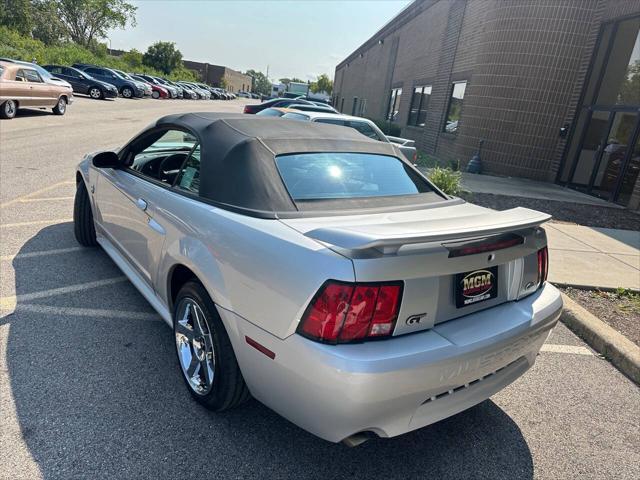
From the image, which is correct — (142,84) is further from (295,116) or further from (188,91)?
(295,116)

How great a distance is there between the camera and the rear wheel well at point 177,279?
274 centimetres

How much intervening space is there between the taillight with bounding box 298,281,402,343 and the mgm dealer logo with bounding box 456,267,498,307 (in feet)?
1.36

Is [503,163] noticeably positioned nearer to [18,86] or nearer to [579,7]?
[579,7]

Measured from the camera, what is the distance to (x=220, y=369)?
2.39 meters

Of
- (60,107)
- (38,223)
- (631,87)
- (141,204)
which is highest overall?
(631,87)

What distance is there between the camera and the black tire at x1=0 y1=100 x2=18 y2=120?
13.5 meters

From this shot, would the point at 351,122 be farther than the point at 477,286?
Yes

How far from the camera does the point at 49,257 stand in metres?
4.41

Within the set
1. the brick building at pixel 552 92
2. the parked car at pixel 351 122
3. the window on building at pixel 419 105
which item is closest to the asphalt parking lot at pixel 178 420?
the parked car at pixel 351 122

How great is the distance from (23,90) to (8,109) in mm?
742

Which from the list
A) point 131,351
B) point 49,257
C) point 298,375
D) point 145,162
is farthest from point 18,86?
point 298,375

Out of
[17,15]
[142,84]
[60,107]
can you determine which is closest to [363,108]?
[142,84]

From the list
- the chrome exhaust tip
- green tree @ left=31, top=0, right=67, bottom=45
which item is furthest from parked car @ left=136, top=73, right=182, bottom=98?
the chrome exhaust tip

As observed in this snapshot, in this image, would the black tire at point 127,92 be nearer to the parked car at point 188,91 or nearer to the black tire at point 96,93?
the black tire at point 96,93
